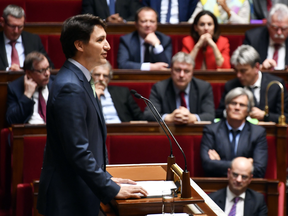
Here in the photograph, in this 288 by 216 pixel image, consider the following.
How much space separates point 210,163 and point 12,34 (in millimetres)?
1054

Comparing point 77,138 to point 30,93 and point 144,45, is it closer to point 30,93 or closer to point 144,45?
point 30,93

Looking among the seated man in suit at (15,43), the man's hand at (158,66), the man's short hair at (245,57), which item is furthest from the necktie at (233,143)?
the seated man in suit at (15,43)

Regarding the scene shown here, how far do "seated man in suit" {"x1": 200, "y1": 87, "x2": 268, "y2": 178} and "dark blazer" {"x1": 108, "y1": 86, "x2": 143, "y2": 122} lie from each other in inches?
14.4

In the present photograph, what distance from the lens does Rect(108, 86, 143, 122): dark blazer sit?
1.74 meters

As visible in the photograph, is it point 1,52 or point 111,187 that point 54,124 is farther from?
point 1,52

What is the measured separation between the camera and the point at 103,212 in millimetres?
723

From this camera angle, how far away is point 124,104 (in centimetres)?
175

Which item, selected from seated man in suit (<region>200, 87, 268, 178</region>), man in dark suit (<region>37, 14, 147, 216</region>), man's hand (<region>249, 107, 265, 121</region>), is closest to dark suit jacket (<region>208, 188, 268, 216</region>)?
seated man in suit (<region>200, 87, 268, 178</region>)

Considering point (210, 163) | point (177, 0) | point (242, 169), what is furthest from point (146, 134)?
point (177, 0)

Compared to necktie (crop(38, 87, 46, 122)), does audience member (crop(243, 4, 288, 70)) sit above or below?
above

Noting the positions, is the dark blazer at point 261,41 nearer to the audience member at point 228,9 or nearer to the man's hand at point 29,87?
the audience member at point 228,9

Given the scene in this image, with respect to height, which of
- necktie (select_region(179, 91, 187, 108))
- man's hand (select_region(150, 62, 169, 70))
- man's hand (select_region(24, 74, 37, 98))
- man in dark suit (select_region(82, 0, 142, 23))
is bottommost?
necktie (select_region(179, 91, 187, 108))

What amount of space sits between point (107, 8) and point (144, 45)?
0.38 m

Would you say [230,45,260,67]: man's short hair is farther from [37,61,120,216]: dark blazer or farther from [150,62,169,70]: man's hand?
[37,61,120,216]: dark blazer
